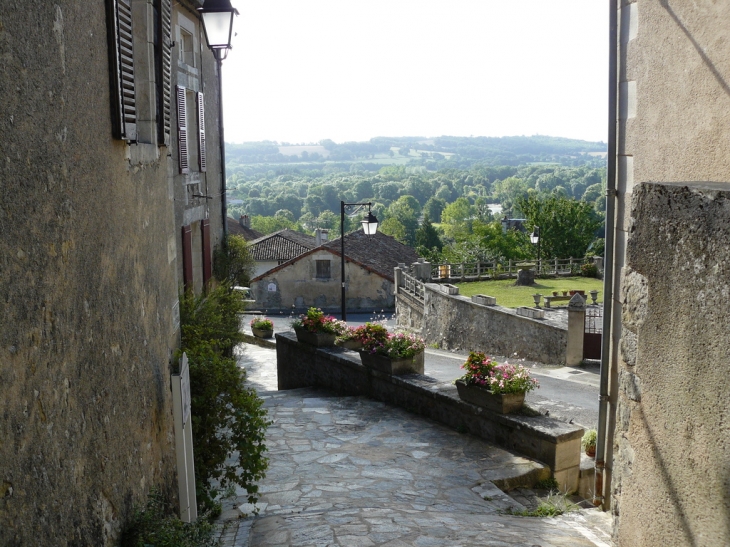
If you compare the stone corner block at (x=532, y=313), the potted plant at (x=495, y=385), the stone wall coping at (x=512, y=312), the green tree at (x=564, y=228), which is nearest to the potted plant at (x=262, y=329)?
the stone wall coping at (x=512, y=312)

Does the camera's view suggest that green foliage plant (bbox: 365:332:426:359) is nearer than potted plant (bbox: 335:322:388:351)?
Yes

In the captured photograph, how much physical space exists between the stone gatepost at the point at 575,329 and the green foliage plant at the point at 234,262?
872 centimetres

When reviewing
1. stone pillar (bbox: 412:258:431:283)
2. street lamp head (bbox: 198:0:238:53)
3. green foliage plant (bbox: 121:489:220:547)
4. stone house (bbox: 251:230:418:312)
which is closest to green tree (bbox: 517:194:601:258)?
stone house (bbox: 251:230:418:312)

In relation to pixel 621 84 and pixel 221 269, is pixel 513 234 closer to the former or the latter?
pixel 221 269

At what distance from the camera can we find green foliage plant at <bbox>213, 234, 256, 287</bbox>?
14828 mm

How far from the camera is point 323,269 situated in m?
41.7

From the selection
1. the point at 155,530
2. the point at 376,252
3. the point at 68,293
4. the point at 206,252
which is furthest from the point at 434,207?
the point at 68,293

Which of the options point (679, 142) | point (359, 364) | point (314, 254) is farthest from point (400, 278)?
point (679, 142)

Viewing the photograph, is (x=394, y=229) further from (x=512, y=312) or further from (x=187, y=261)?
(x=187, y=261)

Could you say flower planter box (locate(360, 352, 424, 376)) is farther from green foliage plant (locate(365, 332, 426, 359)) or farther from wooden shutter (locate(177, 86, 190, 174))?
wooden shutter (locate(177, 86, 190, 174))

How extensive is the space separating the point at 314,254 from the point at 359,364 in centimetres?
3113

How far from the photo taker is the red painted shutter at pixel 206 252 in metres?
13.2

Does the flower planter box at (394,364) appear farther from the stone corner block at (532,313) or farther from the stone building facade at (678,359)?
the stone corner block at (532,313)

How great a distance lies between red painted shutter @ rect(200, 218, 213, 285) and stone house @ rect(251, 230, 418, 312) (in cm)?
2712
